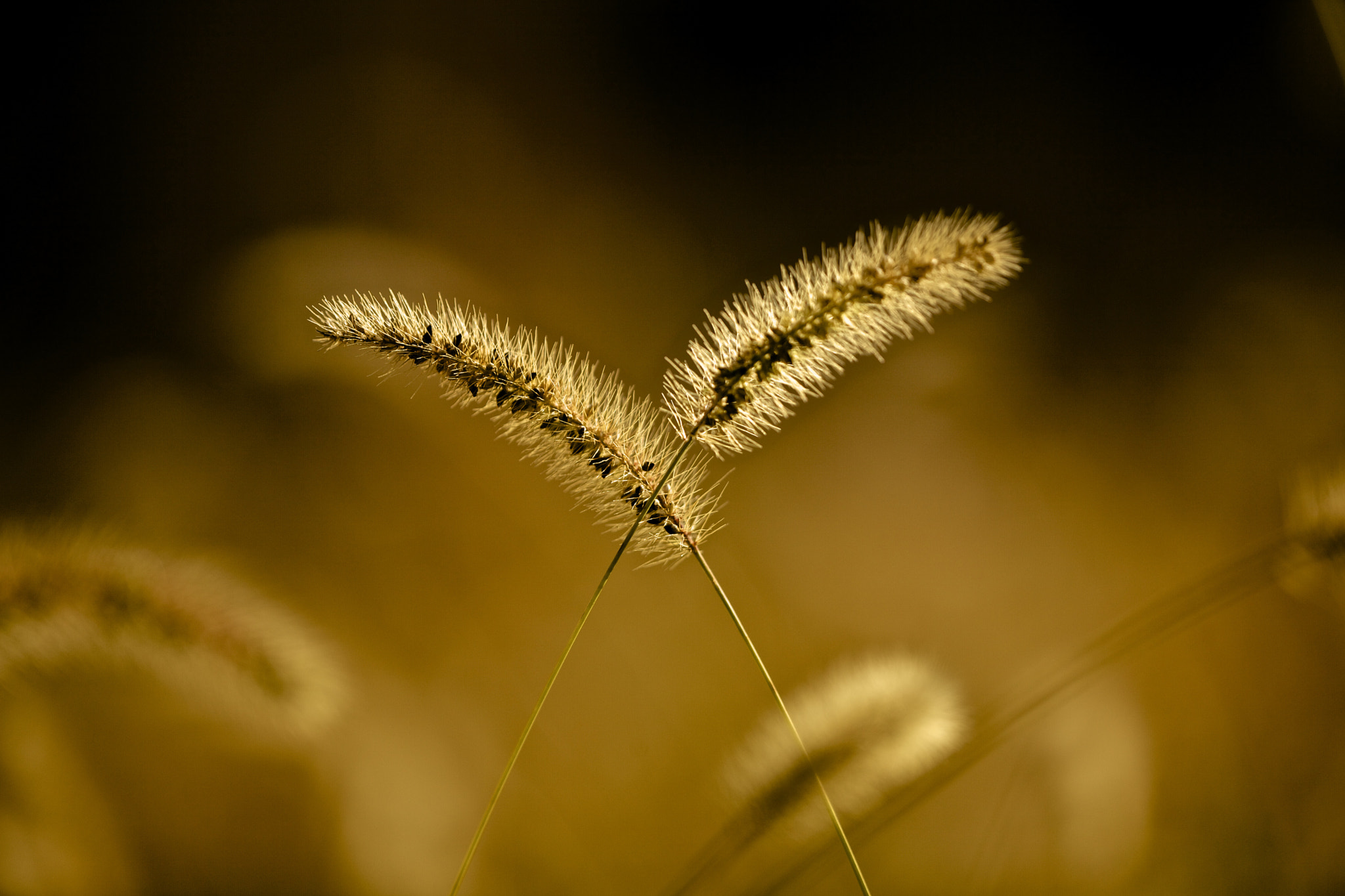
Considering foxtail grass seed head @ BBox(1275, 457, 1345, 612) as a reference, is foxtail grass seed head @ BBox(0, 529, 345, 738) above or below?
above

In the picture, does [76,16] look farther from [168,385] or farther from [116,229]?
[168,385]

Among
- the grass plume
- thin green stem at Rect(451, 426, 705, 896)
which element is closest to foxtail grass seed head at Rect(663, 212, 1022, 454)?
thin green stem at Rect(451, 426, 705, 896)

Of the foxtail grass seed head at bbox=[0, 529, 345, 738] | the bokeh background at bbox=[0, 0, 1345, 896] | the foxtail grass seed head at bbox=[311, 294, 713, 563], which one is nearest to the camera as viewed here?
the foxtail grass seed head at bbox=[311, 294, 713, 563]

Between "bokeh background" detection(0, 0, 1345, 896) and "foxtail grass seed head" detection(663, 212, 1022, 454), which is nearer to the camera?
"foxtail grass seed head" detection(663, 212, 1022, 454)

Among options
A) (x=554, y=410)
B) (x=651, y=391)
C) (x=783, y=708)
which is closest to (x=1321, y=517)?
(x=783, y=708)

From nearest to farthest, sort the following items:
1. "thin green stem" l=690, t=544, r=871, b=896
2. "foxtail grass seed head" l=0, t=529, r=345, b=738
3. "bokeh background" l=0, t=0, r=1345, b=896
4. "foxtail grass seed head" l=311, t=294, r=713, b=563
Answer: "thin green stem" l=690, t=544, r=871, b=896 < "foxtail grass seed head" l=311, t=294, r=713, b=563 < "foxtail grass seed head" l=0, t=529, r=345, b=738 < "bokeh background" l=0, t=0, r=1345, b=896

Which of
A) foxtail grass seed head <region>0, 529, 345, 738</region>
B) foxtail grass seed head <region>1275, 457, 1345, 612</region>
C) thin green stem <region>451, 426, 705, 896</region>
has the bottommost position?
foxtail grass seed head <region>1275, 457, 1345, 612</region>

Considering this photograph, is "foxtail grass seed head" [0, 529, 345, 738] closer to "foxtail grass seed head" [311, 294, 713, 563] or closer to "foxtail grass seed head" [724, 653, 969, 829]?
"foxtail grass seed head" [311, 294, 713, 563]

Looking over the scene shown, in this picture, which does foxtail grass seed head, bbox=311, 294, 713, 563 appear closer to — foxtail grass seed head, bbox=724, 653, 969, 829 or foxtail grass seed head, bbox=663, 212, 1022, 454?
foxtail grass seed head, bbox=663, 212, 1022, 454
